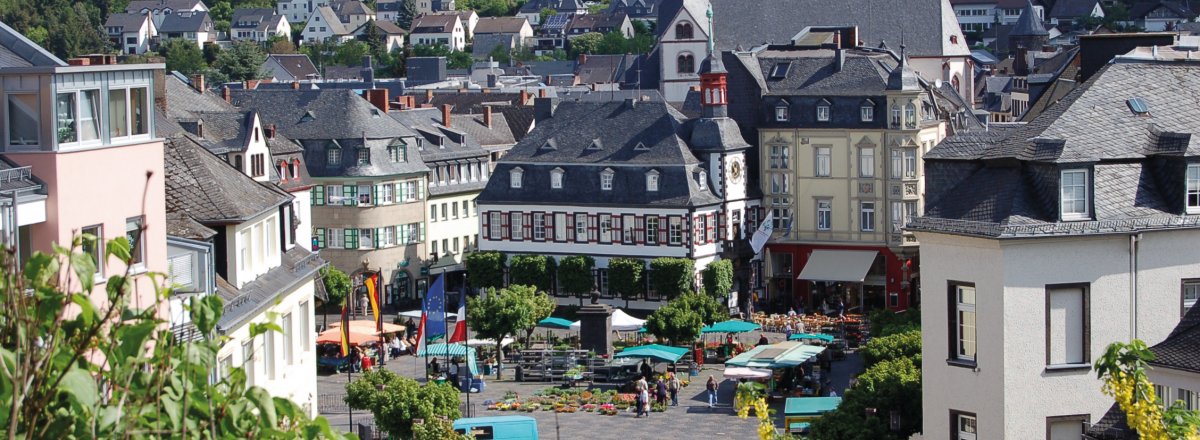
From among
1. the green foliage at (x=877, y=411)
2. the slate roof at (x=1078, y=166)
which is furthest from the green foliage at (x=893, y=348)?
the slate roof at (x=1078, y=166)

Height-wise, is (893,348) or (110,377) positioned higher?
(110,377)

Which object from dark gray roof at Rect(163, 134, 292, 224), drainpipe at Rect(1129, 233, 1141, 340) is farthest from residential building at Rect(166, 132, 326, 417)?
drainpipe at Rect(1129, 233, 1141, 340)

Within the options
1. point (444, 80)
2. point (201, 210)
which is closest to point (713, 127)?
point (201, 210)

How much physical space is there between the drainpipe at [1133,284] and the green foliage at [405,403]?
19960mm

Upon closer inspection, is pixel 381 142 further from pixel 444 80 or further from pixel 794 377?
pixel 444 80

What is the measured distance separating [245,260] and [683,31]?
316 feet

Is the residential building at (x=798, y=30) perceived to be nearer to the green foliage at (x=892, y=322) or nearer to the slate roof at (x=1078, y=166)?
the green foliage at (x=892, y=322)

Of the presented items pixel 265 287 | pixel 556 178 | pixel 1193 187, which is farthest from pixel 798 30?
pixel 1193 187

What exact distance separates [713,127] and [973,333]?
53.6 metres

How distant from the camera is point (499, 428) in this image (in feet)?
155

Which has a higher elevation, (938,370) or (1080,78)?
(1080,78)

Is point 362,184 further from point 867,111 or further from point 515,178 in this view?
point 867,111

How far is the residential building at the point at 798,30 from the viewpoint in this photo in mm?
123000

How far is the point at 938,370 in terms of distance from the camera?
29.2 m
